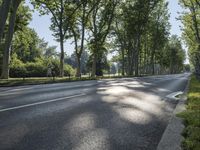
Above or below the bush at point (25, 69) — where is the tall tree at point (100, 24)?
above

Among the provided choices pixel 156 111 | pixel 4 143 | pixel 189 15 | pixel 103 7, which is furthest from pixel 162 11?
pixel 4 143

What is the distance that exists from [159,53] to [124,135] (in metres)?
86.4

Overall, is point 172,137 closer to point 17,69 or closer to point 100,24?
point 100,24

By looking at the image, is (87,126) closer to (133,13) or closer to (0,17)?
(0,17)

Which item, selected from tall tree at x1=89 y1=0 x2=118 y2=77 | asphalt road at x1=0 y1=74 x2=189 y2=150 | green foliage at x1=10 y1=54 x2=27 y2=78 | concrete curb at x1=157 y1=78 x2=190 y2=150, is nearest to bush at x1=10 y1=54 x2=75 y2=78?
green foliage at x1=10 y1=54 x2=27 y2=78

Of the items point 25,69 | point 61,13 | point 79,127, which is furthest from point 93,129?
point 25,69

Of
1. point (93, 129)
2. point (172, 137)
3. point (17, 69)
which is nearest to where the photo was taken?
point (172, 137)

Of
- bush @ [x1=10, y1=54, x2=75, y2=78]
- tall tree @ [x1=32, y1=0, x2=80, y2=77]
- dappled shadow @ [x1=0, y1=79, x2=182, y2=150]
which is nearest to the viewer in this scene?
dappled shadow @ [x1=0, y1=79, x2=182, y2=150]

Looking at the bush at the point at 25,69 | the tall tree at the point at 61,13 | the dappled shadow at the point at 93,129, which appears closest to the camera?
the dappled shadow at the point at 93,129

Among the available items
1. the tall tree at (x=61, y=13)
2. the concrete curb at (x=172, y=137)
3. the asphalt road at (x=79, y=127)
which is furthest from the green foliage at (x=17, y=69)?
the concrete curb at (x=172, y=137)

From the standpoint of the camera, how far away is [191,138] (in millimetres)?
5367

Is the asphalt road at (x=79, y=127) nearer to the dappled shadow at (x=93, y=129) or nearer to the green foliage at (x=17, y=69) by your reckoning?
the dappled shadow at (x=93, y=129)

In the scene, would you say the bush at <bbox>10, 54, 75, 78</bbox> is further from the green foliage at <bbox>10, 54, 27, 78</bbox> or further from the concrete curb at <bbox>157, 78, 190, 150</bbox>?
the concrete curb at <bbox>157, 78, 190, 150</bbox>

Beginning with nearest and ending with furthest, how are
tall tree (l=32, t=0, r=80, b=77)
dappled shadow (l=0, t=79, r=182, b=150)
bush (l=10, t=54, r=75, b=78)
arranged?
1. dappled shadow (l=0, t=79, r=182, b=150)
2. tall tree (l=32, t=0, r=80, b=77)
3. bush (l=10, t=54, r=75, b=78)
